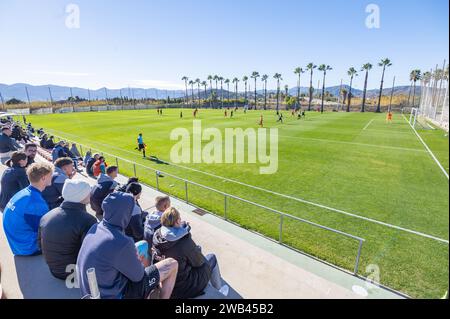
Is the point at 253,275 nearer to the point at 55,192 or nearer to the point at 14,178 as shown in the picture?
the point at 55,192

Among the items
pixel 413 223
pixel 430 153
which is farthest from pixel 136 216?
pixel 430 153

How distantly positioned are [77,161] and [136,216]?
9.29 meters

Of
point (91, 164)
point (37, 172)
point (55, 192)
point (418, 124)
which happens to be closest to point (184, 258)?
point (37, 172)

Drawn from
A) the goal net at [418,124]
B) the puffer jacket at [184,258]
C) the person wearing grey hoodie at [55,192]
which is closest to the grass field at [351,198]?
the puffer jacket at [184,258]

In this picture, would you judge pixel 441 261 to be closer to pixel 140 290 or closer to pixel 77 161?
pixel 140 290

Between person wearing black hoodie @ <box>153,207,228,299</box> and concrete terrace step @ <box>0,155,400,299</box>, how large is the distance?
393 millimetres

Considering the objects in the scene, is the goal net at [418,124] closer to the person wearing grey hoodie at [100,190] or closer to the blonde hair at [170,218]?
the person wearing grey hoodie at [100,190]

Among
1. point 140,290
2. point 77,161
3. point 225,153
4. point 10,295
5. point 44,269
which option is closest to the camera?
point 140,290

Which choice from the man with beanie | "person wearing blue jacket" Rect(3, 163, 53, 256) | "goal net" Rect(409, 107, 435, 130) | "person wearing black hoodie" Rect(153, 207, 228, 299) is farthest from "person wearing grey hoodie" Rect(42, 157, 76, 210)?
"goal net" Rect(409, 107, 435, 130)

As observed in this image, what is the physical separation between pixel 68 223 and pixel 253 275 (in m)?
3.04

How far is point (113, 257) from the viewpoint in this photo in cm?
270

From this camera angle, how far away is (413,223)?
7859mm

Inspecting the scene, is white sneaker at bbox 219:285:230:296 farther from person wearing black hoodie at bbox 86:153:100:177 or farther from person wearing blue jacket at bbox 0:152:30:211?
person wearing black hoodie at bbox 86:153:100:177

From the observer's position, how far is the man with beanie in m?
3.20
